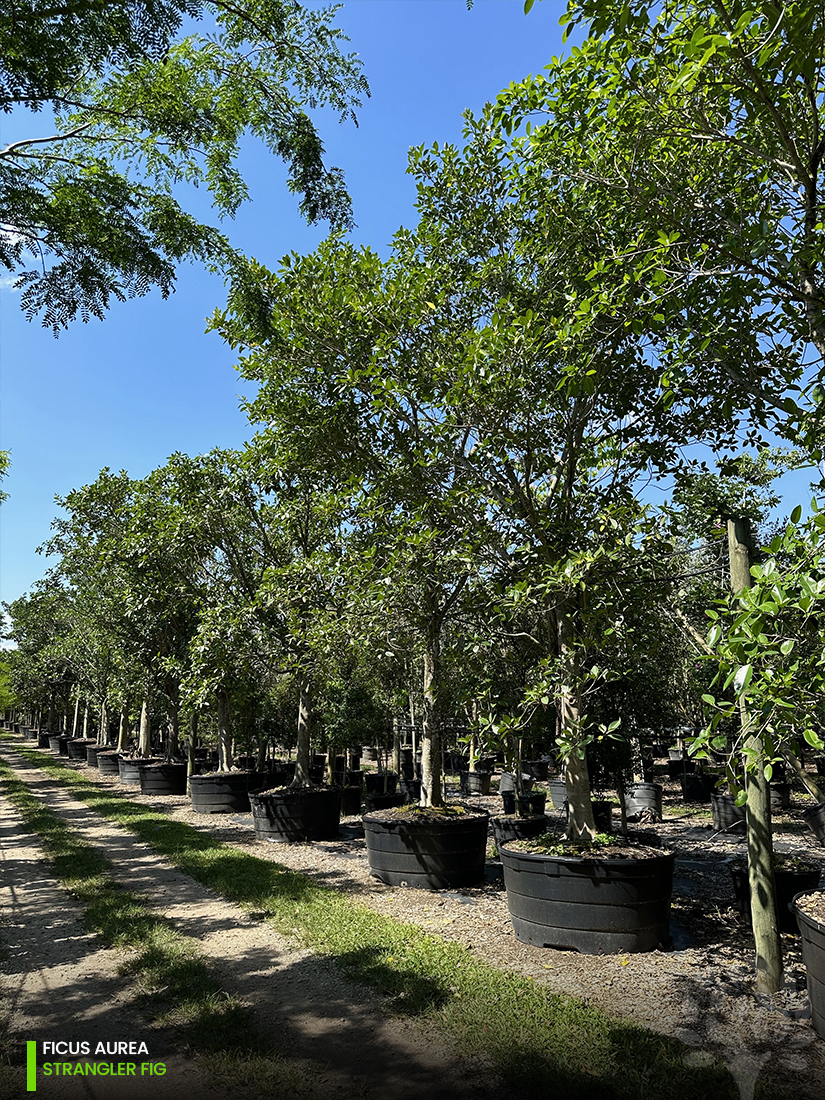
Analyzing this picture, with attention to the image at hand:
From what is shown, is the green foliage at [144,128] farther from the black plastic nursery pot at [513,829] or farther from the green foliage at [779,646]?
the black plastic nursery pot at [513,829]

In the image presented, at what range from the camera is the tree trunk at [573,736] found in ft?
16.8

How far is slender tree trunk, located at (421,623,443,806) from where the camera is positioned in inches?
283

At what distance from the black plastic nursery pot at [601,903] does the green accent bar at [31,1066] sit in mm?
3234

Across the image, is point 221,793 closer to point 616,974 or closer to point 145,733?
point 145,733

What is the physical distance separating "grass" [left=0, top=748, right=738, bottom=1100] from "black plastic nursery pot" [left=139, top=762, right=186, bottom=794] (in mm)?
10229

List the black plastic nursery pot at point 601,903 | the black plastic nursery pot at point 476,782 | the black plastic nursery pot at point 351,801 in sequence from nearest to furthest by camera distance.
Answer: the black plastic nursery pot at point 601,903 → the black plastic nursery pot at point 351,801 → the black plastic nursery pot at point 476,782

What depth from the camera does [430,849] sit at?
263 inches

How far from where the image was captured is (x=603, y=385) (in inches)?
203

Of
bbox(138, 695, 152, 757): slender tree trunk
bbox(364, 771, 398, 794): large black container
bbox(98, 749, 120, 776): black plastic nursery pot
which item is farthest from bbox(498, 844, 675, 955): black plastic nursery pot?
bbox(98, 749, 120, 776): black plastic nursery pot

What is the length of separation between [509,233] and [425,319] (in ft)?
3.64

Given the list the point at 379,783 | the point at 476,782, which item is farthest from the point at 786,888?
the point at 476,782

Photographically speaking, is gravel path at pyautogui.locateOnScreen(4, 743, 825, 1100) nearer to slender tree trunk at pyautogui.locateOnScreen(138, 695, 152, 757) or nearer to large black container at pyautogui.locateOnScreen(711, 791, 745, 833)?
large black container at pyautogui.locateOnScreen(711, 791, 745, 833)

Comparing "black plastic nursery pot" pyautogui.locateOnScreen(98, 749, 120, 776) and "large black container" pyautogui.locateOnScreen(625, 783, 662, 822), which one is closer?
"large black container" pyautogui.locateOnScreen(625, 783, 662, 822)

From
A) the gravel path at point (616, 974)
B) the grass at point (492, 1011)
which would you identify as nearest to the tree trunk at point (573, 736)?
the gravel path at point (616, 974)
